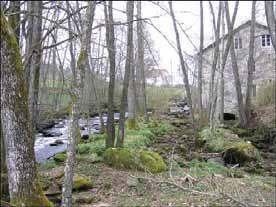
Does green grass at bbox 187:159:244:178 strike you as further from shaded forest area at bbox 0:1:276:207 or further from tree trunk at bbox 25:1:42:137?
tree trunk at bbox 25:1:42:137

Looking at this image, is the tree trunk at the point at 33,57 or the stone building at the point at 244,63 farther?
the stone building at the point at 244,63

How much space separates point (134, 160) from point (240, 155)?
11.9 feet

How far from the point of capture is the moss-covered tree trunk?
236 inches

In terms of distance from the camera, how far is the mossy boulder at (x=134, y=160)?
9.66m

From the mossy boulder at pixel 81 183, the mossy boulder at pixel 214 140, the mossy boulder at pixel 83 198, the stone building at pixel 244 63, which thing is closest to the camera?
the mossy boulder at pixel 83 198

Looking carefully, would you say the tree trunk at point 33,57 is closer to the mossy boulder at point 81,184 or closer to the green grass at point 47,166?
the mossy boulder at point 81,184

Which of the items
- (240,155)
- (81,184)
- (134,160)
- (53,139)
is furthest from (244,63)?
(81,184)

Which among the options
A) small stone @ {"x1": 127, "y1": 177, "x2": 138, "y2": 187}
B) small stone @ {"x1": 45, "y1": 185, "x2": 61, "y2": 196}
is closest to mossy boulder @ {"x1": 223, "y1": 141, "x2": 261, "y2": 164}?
small stone @ {"x1": 127, "y1": 177, "x2": 138, "y2": 187}

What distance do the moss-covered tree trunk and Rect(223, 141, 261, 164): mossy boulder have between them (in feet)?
22.8

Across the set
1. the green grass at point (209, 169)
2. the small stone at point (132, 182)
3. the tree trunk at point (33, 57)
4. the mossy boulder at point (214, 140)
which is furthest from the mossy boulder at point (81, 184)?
the mossy boulder at point (214, 140)

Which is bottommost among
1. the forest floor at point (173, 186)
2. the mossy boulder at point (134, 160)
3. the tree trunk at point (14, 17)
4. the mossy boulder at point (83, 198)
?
the mossy boulder at point (83, 198)

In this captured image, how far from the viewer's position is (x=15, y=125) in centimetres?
607

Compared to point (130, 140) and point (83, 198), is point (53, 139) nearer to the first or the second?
point (130, 140)

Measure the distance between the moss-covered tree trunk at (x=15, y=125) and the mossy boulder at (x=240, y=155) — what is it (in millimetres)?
6955
